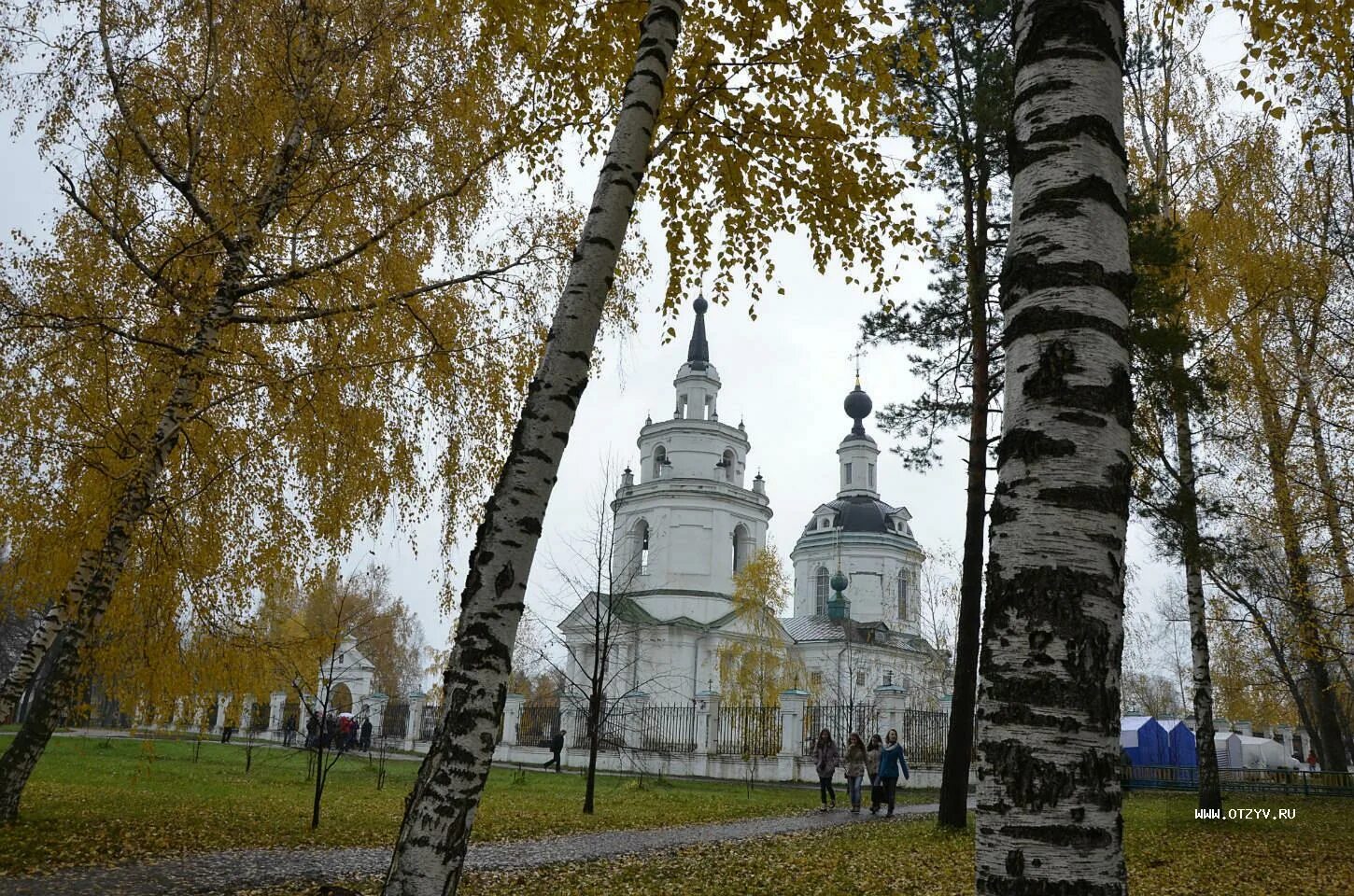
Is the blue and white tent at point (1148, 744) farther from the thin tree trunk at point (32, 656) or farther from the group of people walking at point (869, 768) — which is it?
the thin tree trunk at point (32, 656)

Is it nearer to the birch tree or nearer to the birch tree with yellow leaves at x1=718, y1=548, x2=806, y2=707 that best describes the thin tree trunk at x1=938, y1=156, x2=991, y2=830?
the birch tree

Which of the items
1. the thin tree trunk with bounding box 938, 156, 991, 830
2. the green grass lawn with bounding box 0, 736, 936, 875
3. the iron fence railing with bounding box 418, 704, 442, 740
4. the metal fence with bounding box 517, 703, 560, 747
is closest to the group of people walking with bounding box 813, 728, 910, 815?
the green grass lawn with bounding box 0, 736, 936, 875

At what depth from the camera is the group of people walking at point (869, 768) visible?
46.5 ft

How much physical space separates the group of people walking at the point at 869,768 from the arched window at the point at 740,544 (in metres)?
24.3

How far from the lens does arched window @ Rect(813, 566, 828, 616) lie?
49.5 m

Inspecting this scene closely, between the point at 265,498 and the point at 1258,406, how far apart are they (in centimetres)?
1487

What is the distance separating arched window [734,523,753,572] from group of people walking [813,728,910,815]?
24.3m

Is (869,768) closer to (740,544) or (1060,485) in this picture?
(1060,485)

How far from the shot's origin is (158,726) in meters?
7.73

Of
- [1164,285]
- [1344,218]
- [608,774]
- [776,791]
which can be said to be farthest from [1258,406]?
[608,774]

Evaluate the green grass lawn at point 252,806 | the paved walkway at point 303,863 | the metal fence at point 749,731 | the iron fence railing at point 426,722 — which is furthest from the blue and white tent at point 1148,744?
the iron fence railing at point 426,722

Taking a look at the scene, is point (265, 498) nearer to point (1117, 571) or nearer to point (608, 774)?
point (1117, 571)

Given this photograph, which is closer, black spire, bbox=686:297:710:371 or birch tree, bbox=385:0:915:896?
birch tree, bbox=385:0:915:896

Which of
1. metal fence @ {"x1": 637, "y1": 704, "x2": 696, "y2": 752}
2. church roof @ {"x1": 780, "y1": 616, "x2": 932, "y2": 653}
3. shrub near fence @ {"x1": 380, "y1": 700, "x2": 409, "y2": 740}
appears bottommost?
shrub near fence @ {"x1": 380, "y1": 700, "x2": 409, "y2": 740}
